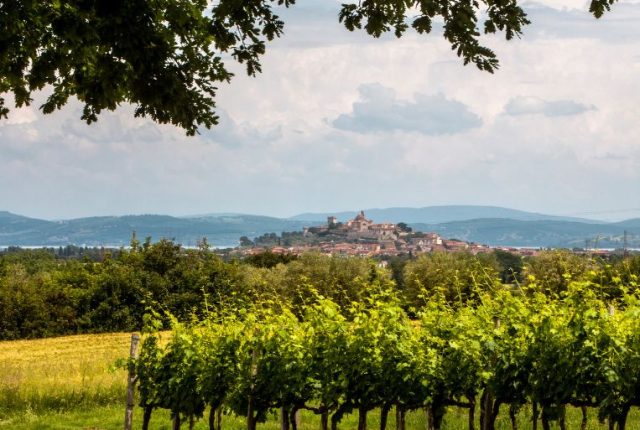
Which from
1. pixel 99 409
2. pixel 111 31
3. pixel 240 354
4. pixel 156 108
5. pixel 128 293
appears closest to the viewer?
pixel 111 31

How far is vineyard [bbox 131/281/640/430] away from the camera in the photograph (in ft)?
33.0

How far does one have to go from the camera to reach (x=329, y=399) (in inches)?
463

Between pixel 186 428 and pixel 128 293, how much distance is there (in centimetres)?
3365

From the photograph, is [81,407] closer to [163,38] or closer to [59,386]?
[59,386]

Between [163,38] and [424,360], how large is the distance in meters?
5.71

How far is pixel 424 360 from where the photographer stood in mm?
11281

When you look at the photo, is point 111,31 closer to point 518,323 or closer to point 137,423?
point 518,323

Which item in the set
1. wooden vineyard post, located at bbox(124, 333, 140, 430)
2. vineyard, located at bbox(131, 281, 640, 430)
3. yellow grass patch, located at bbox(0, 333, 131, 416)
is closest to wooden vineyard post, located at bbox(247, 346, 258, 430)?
vineyard, located at bbox(131, 281, 640, 430)

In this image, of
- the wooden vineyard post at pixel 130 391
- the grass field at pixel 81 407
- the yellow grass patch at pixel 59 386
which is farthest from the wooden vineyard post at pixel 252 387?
the yellow grass patch at pixel 59 386

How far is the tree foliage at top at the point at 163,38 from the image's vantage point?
8094 mm

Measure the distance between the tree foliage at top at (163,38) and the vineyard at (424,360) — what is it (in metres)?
3.82

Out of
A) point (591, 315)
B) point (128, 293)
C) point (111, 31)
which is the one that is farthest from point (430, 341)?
point (128, 293)

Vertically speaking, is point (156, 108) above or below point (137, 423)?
above

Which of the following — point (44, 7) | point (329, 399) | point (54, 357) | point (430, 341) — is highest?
point (44, 7)
